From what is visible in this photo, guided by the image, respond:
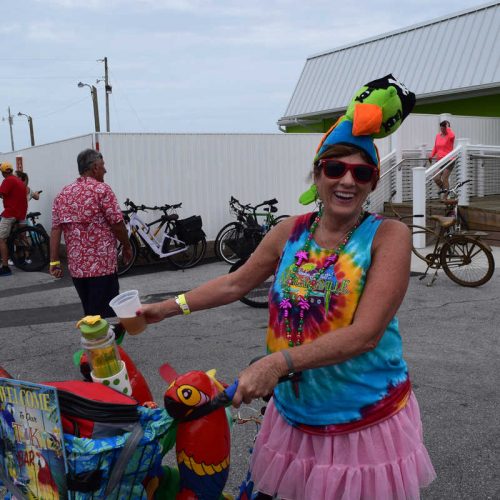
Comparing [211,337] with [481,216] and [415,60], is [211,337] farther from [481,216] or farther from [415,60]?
[415,60]

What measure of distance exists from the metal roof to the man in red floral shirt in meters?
15.9

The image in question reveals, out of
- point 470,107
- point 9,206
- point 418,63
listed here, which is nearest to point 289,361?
point 9,206

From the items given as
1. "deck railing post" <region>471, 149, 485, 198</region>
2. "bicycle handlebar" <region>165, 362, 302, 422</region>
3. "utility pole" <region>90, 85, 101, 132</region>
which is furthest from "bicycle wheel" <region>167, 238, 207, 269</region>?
"utility pole" <region>90, 85, 101, 132</region>

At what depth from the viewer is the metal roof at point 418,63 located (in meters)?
Answer: 18.7

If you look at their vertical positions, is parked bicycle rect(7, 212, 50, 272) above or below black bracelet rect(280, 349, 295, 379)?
below

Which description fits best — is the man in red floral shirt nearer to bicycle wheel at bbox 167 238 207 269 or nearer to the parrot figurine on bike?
the parrot figurine on bike

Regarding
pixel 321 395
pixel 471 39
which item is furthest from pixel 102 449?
pixel 471 39

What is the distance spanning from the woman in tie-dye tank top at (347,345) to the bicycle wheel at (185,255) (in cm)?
934

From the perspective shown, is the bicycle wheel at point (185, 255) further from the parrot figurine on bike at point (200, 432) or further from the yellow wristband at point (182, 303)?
the parrot figurine on bike at point (200, 432)

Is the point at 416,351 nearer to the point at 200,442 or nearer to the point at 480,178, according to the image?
the point at 200,442

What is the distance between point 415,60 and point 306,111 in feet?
15.7

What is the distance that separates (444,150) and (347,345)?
44.0ft

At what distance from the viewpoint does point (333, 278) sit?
72.9 inches

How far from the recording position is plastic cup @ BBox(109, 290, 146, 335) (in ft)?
6.98
